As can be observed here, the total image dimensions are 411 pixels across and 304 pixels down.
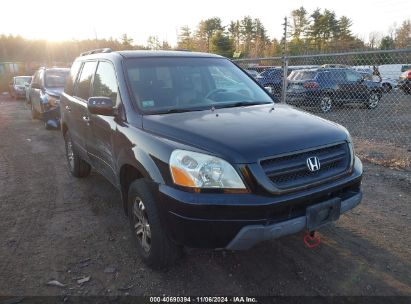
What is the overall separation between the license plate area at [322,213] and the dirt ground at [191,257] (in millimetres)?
555

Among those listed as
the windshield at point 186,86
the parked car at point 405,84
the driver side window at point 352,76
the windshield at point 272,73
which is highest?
the windshield at point 186,86

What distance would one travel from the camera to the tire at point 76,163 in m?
5.60

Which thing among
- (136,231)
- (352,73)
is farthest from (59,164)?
(352,73)

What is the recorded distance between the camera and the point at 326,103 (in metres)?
12.5

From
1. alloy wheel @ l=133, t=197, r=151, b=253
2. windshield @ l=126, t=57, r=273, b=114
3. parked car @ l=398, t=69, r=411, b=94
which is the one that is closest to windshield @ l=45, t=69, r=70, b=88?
windshield @ l=126, t=57, r=273, b=114

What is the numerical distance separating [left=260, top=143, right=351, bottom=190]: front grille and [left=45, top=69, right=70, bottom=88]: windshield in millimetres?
9801

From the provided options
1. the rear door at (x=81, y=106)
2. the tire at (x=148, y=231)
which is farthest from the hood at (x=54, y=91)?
the tire at (x=148, y=231)

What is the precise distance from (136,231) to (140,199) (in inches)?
17.8

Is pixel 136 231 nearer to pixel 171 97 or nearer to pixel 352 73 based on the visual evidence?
pixel 171 97

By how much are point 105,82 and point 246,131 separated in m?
1.95

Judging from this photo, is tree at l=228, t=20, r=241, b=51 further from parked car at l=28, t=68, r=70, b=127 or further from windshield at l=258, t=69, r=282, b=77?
parked car at l=28, t=68, r=70, b=127

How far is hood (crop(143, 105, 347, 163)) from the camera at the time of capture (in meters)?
2.60

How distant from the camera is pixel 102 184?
5496 mm

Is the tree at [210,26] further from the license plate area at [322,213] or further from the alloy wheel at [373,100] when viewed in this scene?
the license plate area at [322,213]
